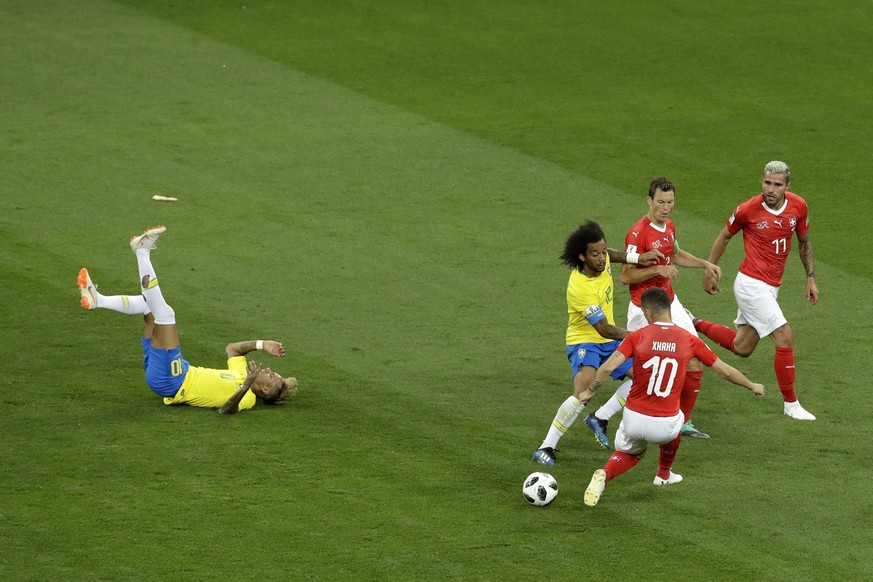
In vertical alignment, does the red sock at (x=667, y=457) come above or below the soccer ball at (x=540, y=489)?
above

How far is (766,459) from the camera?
1123 cm

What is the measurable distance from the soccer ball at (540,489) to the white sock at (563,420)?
2.82 ft

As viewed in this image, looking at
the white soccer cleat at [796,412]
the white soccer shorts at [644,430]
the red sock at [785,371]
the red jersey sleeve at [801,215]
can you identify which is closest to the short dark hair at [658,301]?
the white soccer shorts at [644,430]

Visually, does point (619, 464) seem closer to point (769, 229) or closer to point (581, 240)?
point (581, 240)

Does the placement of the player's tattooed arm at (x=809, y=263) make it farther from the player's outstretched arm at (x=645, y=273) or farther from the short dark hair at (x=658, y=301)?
the short dark hair at (x=658, y=301)

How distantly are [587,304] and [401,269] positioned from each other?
5270 mm

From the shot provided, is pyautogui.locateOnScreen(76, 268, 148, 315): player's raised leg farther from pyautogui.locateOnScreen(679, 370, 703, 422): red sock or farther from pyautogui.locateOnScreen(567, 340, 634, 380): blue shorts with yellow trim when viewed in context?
pyautogui.locateOnScreen(679, 370, 703, 422): red sock

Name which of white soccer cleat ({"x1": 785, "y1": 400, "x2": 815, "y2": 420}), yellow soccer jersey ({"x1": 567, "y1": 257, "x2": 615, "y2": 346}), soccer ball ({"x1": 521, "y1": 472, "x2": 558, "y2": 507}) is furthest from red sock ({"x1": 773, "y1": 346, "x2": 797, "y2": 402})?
soccer ball ({"x1": 521, "y1": 472, "x2": 558, "y2": 507})

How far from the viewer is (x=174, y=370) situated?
39.2 ft

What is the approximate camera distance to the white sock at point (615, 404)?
1153cm

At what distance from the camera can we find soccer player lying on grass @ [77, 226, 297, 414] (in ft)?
39.2

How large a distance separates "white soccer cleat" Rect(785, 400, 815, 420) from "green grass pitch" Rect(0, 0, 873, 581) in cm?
11

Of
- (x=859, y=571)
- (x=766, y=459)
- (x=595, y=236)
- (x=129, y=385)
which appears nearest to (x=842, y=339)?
(x=766, y=459)

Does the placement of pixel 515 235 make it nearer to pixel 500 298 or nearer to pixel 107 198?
pixel 500 298
